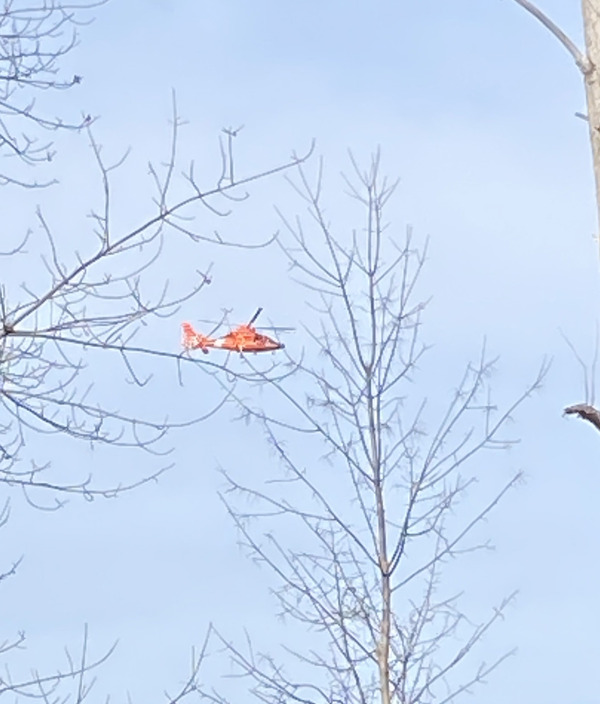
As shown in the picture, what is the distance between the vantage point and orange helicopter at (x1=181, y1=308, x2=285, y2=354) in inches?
160

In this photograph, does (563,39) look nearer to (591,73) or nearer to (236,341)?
(591,73)

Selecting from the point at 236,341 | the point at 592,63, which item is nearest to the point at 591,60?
the point at 592,63

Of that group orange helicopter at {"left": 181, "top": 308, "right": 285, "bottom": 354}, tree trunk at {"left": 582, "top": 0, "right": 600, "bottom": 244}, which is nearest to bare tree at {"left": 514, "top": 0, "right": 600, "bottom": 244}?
tree trunk at {"left": 582, "top": 0, "right": 600, "bottom": 244}

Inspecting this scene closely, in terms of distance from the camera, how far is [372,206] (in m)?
8.45

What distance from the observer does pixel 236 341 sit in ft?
15.1

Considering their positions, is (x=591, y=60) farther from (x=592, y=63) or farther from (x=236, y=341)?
(x=236, y=341)

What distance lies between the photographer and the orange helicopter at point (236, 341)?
4.07m

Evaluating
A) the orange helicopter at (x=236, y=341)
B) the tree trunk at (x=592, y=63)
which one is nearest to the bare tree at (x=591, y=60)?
the tree trunk at (x=592, y=63)

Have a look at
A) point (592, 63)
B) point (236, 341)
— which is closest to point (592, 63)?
point (592, 63)

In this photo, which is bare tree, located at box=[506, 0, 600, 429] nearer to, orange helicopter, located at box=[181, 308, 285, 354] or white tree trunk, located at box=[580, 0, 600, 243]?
white tree trunk, located at box=[580, 0, 600, 243]

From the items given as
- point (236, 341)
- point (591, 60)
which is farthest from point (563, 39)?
point (236, 341)

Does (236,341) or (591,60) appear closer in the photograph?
(591,60)

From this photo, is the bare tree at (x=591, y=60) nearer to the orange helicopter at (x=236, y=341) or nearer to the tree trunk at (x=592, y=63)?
the tree trunk at (x=592, y=63)

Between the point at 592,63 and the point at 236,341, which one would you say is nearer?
the point at 592,63
